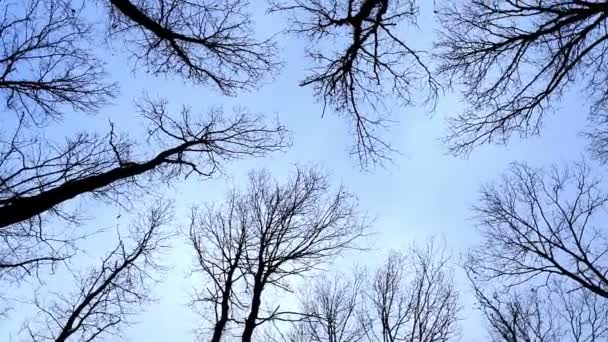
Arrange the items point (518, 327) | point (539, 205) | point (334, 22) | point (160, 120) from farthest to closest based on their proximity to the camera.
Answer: point (518, 327), point (539, 205), point (160, 120), point (334, 22)

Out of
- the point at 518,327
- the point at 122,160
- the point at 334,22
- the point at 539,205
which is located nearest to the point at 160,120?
the point at 122,160

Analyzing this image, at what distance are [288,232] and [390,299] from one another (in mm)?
4214

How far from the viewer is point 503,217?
1333cm

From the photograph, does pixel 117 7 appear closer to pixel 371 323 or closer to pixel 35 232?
pixel 35 232

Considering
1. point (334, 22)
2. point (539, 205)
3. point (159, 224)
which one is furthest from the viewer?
point (159, 224)

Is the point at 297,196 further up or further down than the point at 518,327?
further up

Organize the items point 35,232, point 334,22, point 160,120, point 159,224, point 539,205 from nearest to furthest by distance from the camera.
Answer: point 334,22 < point 35,232 < point 160,120 < point 539,205 < point 159,224

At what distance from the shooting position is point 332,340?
14523 mm

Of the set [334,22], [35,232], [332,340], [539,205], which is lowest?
[35,232]

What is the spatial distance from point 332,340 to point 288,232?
514 cm

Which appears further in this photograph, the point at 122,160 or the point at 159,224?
the point at 159,224

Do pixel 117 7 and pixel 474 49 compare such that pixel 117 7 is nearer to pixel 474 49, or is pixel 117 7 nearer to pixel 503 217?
pixel 474 49

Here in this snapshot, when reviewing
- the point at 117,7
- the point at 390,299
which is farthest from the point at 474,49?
the point at 390,299

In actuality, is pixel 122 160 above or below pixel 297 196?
below
